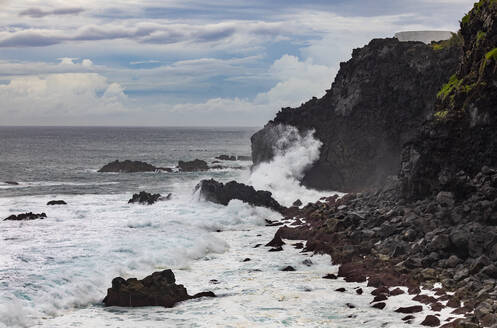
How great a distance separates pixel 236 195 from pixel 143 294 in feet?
86.6

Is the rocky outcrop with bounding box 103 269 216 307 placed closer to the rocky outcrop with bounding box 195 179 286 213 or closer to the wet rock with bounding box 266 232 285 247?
the wet rock with bounding box 266 232 285 247

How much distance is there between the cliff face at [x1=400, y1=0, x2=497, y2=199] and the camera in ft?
112

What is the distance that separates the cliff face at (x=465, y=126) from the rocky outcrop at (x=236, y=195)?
14.1 m

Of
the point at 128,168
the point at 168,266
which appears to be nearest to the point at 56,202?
the point at 168,266

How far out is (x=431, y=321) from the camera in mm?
21422

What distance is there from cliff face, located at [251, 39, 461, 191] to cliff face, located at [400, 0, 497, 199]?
16.0 metres

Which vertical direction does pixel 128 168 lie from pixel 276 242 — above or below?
below

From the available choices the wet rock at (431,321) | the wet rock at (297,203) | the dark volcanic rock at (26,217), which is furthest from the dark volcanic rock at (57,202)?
the wet rock at (431,321)

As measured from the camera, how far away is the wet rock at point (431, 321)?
837 inches

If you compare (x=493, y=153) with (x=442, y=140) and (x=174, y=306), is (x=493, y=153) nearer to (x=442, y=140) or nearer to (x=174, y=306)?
(x=442, y=140)

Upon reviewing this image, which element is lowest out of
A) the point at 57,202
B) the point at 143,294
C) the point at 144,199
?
the point at 57,202

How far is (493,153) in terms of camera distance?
33000mm

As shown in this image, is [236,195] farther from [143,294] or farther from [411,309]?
[411,309]

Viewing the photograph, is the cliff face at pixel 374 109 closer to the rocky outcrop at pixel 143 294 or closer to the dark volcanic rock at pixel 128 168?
the rocky outcrop at pixel 143 294
